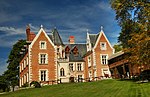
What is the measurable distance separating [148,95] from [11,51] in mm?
52066

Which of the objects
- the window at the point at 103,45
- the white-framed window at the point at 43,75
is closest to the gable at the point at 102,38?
the window at the point at 103,45

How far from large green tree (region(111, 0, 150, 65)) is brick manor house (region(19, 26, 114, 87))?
1607 cm

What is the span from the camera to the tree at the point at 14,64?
6419 cm

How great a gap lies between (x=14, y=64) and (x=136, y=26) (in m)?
41.5

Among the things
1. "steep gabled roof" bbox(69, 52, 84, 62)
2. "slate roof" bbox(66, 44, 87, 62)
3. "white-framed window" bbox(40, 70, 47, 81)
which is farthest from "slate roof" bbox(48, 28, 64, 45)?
"white-framed window" bbox(40, 70, 47, 81)

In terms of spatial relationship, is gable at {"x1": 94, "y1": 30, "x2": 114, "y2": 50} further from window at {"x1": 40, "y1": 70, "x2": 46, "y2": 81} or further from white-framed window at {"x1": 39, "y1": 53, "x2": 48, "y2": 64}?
window at {"x1": 40, "y1": 70, "x2": 46, "y2": 81}

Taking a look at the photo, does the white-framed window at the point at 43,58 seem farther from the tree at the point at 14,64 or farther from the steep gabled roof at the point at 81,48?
the tree at the point at 14,64

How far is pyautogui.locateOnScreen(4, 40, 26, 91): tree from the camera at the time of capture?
211ft

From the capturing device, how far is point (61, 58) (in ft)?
163

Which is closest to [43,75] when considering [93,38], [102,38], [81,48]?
[93,38]

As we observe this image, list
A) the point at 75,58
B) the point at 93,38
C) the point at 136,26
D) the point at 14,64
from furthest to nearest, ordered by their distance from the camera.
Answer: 1. the point at 14,64
2. the point at 75,58
3. the point at 93,38
4. the point at 136,26

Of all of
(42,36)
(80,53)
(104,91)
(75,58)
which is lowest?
(104,91)

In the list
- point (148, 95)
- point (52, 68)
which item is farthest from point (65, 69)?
point (148, 95)

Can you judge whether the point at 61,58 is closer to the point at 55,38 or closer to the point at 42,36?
the point at 55,38
